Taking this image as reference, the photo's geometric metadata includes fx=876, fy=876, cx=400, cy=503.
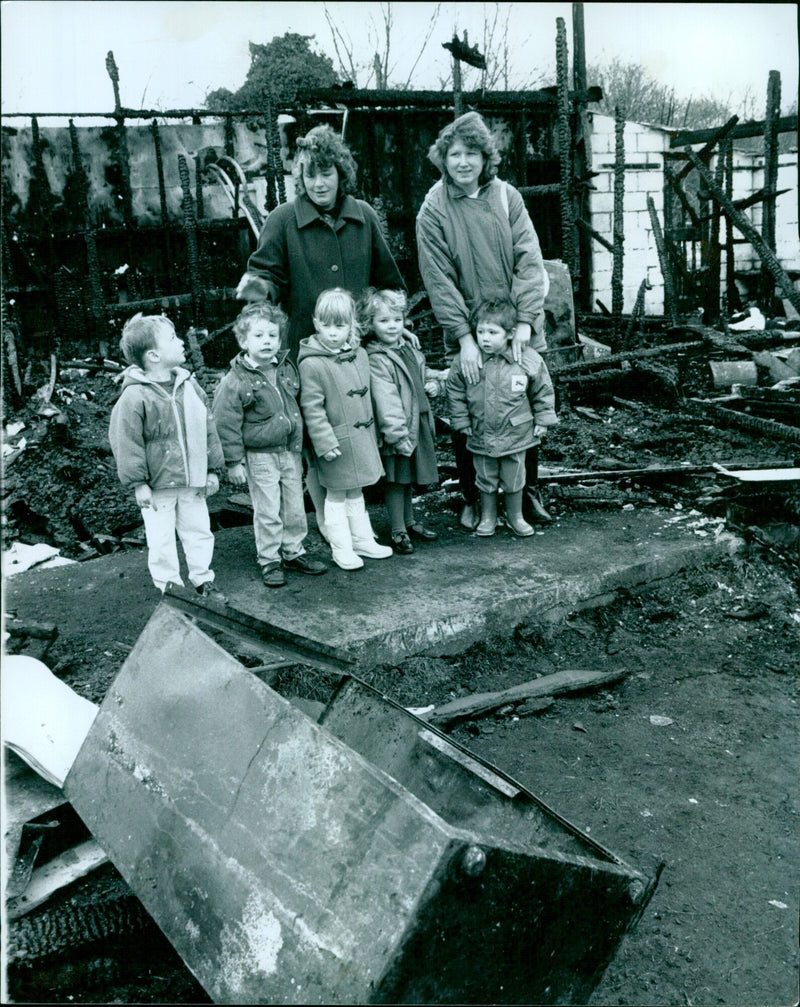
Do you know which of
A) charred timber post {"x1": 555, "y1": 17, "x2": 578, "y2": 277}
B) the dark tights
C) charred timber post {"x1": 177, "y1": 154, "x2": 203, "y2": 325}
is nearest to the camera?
the dark tights

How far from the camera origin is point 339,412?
429cm

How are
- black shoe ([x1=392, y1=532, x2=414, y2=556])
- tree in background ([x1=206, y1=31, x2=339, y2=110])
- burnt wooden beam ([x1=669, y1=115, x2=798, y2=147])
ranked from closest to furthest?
black shoe ([x1=392, y1=532, x2=414, y2=556]), burnt wooden beam ([x1=669, y1=115, x2=798, y2=147]), tree in background ([x1=206, y1=31, x2=339, y2=110])

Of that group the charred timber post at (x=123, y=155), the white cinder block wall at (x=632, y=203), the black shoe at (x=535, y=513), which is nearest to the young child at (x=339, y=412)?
the black shoe at (x=535, y=513)

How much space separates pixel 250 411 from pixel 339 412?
454mm

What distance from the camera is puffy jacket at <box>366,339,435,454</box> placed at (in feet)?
14.6

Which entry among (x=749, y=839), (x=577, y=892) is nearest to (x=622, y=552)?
(x=749, y=839)

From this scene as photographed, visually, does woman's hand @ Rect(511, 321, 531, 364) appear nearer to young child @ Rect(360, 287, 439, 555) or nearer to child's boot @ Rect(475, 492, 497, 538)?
young child @ Rect(360, 287, 439, 555)

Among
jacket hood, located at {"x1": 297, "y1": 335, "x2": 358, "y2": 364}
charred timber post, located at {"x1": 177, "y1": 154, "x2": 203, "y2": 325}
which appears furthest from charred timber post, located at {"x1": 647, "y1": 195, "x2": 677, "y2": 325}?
jacket hood, located at {"x1": 297, "y1": 335, "x2": 358, "y2": 364}

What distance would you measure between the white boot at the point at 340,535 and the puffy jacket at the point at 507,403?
903 mm

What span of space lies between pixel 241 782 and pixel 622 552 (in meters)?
3.15

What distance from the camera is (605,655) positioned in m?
4.21

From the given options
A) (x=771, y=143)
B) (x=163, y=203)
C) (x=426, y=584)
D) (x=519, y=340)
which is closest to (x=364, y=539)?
(x=426, y=584)

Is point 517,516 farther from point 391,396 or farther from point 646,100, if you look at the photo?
point 646,100

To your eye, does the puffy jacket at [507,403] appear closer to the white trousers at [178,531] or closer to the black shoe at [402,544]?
the black shoe at [402,544]
